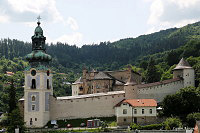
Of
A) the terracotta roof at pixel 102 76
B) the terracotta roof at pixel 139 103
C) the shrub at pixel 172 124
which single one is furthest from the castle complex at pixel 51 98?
the terracotta roof at pixel 102 76

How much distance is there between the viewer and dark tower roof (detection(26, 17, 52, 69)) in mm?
84250

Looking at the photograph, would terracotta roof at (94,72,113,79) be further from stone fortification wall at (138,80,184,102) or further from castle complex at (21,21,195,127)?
stone fortification wall at (138,80,184,102)

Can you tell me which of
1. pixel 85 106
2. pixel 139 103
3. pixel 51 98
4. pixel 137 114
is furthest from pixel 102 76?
pixel 137 114

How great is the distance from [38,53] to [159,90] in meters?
27.3

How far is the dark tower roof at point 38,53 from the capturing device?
84.2 metres

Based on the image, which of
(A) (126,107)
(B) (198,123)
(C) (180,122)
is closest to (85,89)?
(A) (126,107)

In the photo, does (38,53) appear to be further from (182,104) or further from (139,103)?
(182,104)

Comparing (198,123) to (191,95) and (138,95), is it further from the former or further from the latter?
(138,95)

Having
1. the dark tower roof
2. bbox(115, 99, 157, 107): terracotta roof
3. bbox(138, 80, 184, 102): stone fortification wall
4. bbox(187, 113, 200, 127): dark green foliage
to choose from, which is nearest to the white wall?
bbox(115, 99, 157, 107): terracotta roof

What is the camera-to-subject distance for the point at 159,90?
289 feet

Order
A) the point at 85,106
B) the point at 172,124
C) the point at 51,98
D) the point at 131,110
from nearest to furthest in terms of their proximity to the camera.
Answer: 1. the point at 172,124
2. the point at 131,110
3. the point at 85,106
4. the point at 51,98

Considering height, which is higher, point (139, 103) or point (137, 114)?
point (139, 103)

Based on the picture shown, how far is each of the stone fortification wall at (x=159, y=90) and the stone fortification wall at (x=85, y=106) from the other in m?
4.88

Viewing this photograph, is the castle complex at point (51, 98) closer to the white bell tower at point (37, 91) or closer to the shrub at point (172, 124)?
the white bell tower at point (37, 91)
